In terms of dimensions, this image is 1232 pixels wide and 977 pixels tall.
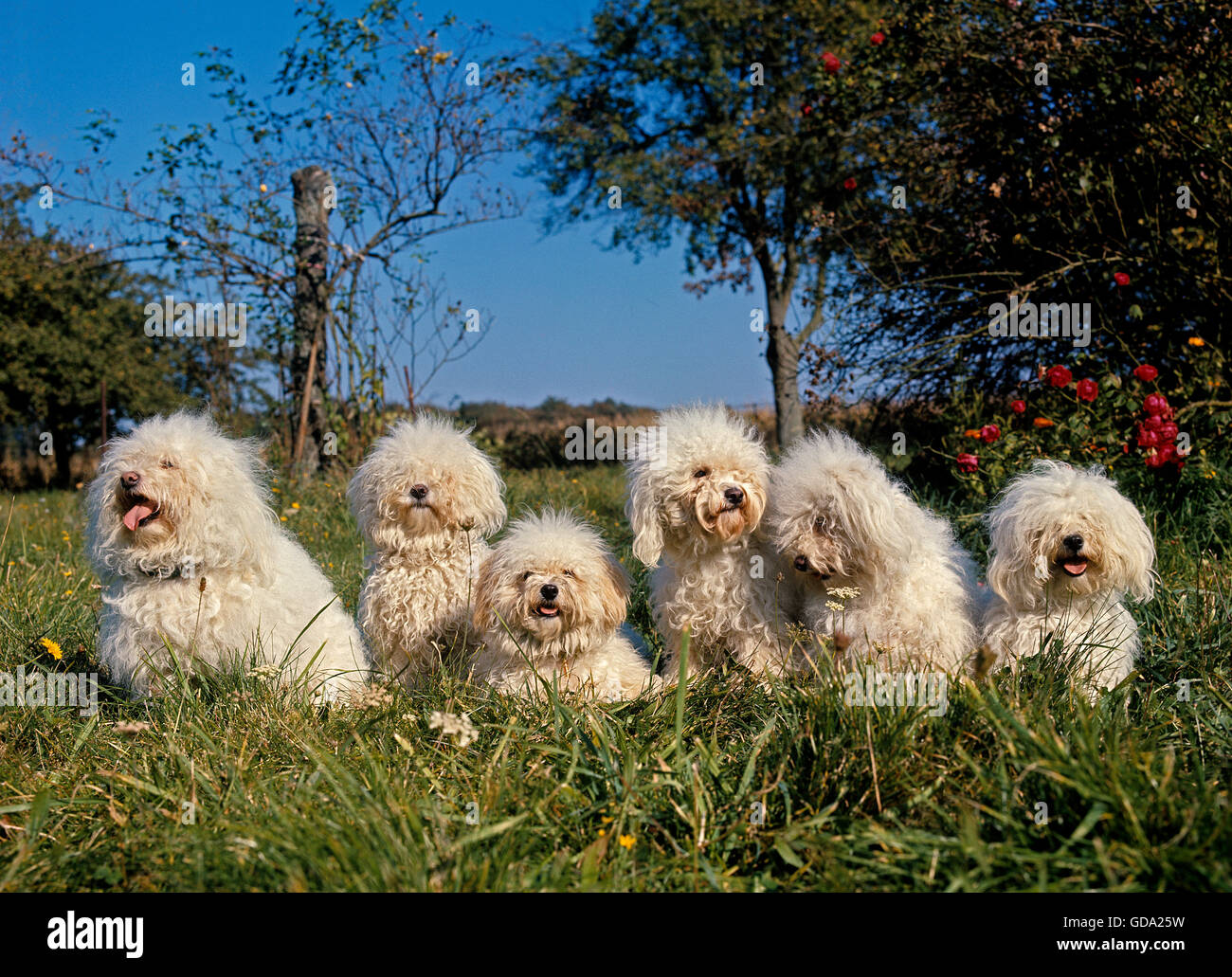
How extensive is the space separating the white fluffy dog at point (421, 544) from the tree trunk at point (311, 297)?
18.2 ft

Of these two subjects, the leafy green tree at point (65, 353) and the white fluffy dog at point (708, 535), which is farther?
the leafy green tree at point (65, 353)

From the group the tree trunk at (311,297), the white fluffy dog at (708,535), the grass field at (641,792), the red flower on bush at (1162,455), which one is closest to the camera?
the grass field at (641,792)

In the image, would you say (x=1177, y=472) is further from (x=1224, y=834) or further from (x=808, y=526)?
(x=1224, y=834)

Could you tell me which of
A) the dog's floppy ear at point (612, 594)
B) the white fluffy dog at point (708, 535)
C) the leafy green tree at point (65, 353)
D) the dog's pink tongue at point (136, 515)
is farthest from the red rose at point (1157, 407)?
the leafy green tree at point (65, 353)

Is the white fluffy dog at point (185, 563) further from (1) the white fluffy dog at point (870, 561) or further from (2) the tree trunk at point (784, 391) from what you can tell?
(2) the tree trunk at point (784, 391)

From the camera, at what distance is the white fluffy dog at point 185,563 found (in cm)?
371

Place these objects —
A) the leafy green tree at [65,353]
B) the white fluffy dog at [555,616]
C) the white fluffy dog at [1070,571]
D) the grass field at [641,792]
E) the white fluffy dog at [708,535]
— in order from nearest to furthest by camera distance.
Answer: the grass field at [641,792], the white fluffy dog at [1070,571], the white fluffy dog at [555,616], the white fluffy dog at [708,535], the leafy green tree at [65,353]

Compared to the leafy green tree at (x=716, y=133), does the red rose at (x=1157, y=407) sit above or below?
below

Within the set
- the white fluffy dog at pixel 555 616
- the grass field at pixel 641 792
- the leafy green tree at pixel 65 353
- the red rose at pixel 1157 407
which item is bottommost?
the grass field at pixel 641 792

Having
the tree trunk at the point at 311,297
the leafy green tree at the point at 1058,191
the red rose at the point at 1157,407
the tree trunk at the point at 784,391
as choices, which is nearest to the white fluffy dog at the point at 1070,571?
the red rose at the point at 1157,407

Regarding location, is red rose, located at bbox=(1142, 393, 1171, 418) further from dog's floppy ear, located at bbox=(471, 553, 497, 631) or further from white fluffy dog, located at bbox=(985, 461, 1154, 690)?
dog's floppy ear, located at bbox=(471, 553, 497, 631)
